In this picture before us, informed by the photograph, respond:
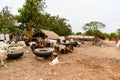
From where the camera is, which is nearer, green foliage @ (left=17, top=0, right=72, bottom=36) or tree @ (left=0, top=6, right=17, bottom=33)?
green foliage @ (left=17, top=0, right=72, bottom=36)

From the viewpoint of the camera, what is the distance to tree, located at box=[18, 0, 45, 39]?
30.1 meters

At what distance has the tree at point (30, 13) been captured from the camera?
30141 millimetres

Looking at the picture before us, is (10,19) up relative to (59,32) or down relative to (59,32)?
up

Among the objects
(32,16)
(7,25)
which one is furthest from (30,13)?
(7,25)

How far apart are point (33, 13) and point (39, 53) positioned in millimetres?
19353

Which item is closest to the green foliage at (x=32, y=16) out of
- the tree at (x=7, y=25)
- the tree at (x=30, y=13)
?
the tree at (x=30, y=13)

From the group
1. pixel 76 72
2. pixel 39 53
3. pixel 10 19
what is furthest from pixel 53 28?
pixel 76 72

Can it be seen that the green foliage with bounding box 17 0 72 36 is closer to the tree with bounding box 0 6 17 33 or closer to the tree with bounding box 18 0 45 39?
the tree with bounding box 18 0 45 39

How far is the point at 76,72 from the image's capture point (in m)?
9.03

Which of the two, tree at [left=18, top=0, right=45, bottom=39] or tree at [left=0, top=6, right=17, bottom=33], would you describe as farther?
tree at [left=0, top=6, right=17, bottom=33]

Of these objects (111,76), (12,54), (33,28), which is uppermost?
(33,28)

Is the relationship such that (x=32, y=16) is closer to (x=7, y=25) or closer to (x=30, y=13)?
(x=30, y=13)

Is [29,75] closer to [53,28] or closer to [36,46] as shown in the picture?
[36,46]

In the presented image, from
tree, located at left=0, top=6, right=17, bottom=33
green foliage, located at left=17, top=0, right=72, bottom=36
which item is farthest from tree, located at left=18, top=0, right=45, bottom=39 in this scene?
tree, located at left=0, top=6, right=17, bottom=33
